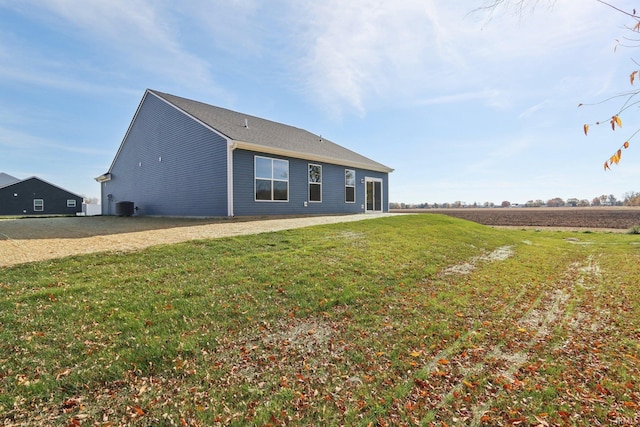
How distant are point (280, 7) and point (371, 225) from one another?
8.70 m

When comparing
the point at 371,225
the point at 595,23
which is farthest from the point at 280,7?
the point at 595,23

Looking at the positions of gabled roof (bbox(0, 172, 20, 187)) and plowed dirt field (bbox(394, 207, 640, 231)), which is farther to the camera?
gabled roof (bbox(0, 172, 20, 187))

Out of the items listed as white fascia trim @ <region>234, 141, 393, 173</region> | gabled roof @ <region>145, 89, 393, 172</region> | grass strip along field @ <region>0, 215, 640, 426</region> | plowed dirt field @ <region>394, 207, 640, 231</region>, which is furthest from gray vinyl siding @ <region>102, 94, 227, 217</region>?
plowed dirt field @ <region>394, 207, 640, 231</region>

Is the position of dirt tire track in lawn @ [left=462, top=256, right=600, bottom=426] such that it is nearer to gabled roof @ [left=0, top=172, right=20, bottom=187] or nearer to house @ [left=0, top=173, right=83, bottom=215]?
house @ [left=0, top=173, right=83, bottom=215]

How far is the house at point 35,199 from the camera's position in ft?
106

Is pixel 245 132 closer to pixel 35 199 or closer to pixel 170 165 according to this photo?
pixel 170 165

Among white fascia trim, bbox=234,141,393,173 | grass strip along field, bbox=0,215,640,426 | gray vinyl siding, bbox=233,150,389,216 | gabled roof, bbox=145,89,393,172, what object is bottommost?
grass strip along field, bbox=0,215,640,426

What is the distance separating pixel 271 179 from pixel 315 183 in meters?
2.99

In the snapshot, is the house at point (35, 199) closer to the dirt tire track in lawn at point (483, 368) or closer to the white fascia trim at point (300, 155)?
the white fascia trim at point (300, 155)

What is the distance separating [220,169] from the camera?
12.7 meters

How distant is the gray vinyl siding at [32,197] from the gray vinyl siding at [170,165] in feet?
77.5

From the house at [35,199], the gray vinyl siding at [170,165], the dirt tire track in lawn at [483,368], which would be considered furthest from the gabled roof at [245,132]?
the house at [35,199]

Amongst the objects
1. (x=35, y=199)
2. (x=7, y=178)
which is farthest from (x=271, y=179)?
(x=7, y=178)

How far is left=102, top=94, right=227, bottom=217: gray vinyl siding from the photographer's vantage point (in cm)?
1306
